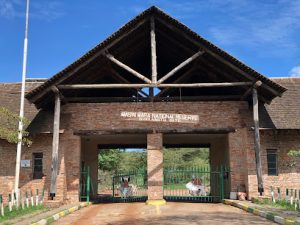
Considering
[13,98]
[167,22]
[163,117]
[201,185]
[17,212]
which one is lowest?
[17,212]

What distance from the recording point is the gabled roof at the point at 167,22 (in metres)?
16.6

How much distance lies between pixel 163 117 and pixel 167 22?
436 cm

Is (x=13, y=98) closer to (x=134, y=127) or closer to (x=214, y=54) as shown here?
(x=134, y=127)

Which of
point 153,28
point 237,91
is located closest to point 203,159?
point 237,91

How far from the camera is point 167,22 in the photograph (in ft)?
55.2

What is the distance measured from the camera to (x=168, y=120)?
60.2 ft

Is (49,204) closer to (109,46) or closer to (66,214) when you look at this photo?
(66,214)

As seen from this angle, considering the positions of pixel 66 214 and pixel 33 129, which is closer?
pixel 66 214

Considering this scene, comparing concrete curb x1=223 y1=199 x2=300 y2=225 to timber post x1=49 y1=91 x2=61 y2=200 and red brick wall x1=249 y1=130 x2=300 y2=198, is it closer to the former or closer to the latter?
red brick wall x1=249 y1=130 x2=300 y2=198

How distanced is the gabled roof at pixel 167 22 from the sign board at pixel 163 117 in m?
3.18

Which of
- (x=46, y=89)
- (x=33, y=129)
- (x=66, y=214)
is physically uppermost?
(x=46, y=89)

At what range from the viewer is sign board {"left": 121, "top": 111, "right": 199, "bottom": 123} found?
18359 millimetres

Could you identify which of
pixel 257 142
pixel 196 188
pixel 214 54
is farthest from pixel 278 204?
pixel 196 188

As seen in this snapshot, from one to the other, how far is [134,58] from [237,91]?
542 cm
